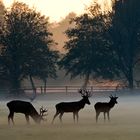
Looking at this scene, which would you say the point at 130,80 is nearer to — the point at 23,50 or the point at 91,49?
the point at 91,49

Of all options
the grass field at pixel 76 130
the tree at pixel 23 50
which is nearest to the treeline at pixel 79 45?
the tree at pixel 23 50

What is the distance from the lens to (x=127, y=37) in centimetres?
7925

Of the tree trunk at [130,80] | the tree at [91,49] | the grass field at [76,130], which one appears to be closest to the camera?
the grass field at [76,130]

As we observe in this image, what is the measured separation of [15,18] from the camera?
255 ft

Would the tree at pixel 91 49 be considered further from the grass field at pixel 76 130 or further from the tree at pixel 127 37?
the grass field at pixel 76 130

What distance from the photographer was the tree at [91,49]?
79.6 meters

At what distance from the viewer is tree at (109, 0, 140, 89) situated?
79188mm

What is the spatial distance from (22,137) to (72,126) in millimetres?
5854

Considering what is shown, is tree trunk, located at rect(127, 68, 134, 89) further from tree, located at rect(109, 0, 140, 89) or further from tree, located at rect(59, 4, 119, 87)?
tree, located at rect(59, 4, 119, 87)

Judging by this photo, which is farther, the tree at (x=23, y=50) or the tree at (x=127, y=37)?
the tree at (x=127, y=37)

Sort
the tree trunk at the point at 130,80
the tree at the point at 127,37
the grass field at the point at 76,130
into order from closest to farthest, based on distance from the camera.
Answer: the grass field at the point at 76,130 → the tree trunk at the point at 130,80 → the tree at the point at 127,37

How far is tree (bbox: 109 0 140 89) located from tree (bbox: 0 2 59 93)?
7.76m

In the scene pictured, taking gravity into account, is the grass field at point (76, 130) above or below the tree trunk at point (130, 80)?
below

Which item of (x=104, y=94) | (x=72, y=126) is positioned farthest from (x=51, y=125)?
(x=104, y=94)
